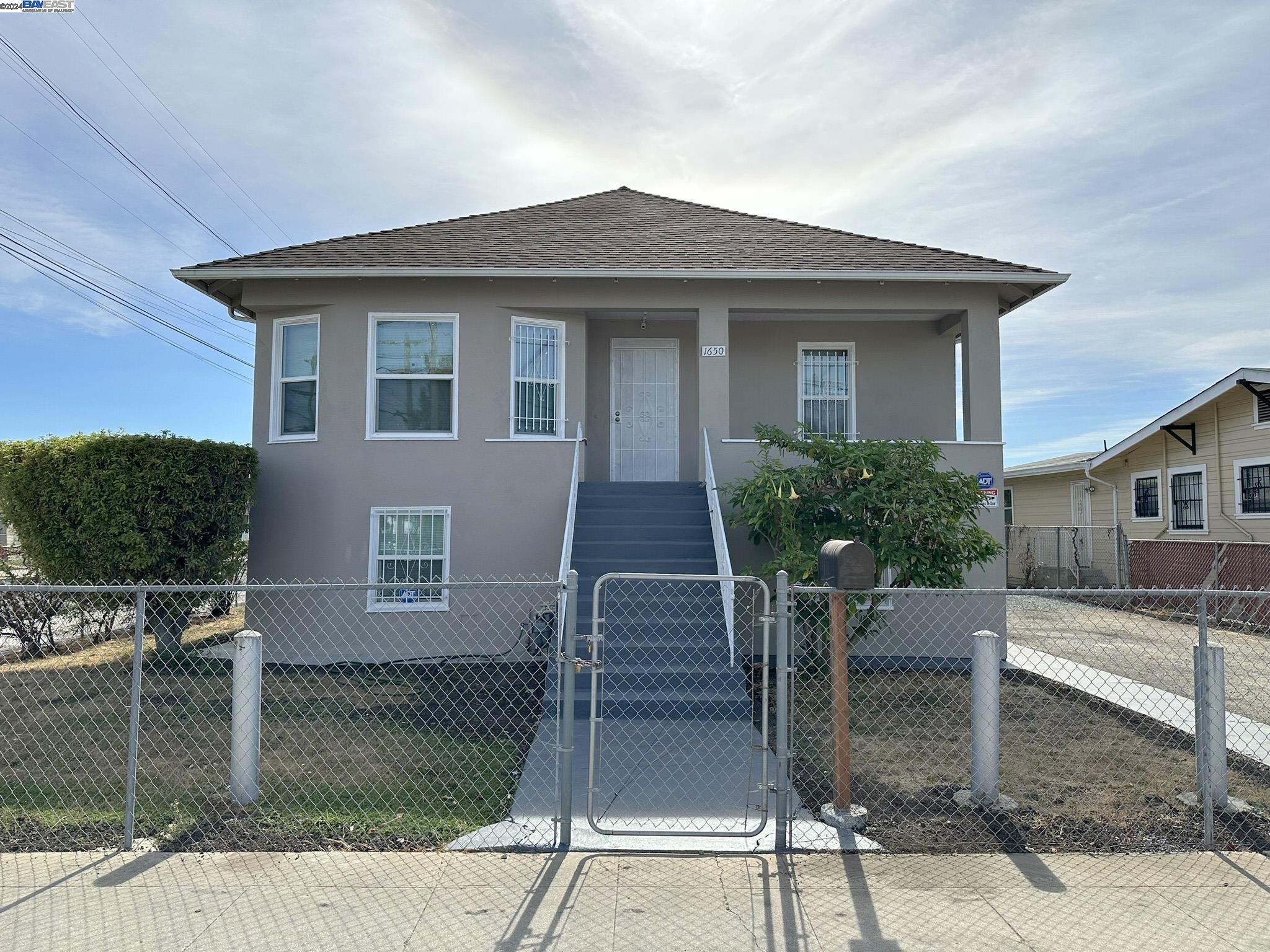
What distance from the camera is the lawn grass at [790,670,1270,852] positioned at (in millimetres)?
5156

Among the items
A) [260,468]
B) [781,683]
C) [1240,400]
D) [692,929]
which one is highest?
[1240,400]

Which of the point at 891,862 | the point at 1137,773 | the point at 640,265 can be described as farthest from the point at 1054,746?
the point at 640,265

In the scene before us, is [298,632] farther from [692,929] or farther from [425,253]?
[692,929]

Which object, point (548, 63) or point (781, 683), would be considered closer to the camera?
point (781, 683)

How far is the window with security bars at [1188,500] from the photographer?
18.8 m

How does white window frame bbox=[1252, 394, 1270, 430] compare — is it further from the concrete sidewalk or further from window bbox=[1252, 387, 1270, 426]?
the concrete sidewalk

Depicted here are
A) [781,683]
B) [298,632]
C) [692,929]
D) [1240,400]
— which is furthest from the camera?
[1240,400]

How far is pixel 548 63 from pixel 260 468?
22.9ft

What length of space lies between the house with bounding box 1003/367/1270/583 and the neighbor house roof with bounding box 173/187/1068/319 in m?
9.33

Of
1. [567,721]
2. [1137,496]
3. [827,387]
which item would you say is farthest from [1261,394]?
[567,721]

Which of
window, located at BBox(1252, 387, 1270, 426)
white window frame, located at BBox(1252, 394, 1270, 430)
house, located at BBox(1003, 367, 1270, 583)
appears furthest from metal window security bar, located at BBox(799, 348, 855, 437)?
white window frame, located at BBox(1252, 394, 1270, 430)

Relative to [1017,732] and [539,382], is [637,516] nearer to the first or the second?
[539,382]

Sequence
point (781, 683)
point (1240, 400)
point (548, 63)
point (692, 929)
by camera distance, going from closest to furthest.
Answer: point (692, 929) < point (781, 683) < point (548, 63) < point (1240, 400)

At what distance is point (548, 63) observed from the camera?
11984 mm
